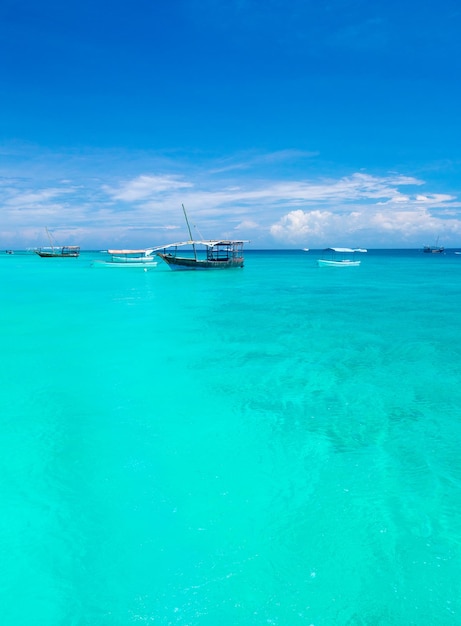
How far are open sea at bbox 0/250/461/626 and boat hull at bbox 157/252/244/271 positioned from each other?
39.1m

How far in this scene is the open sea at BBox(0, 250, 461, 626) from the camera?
4016 millimetres

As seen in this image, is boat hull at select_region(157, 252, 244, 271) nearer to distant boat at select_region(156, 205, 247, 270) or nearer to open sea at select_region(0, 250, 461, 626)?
distant boat at select_region(156, 205, 247, 270)

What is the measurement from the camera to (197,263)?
51.8 m

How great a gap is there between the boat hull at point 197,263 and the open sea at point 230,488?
1539 inches

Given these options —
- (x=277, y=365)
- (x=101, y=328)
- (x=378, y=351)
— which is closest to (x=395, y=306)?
(x=378, y=351)

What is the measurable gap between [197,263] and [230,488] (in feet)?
155

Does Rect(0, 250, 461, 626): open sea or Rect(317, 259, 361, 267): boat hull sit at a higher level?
Rect(317, 259, 361, 267): boat hull

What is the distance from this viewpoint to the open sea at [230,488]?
4.02 metres

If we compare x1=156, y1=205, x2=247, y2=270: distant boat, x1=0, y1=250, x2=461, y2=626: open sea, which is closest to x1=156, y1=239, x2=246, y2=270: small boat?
x1=156, y1=205, x2=247, y2=270: distant boat

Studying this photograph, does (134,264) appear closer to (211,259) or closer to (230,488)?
(211,259)

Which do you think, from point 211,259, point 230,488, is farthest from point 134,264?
point 230,488

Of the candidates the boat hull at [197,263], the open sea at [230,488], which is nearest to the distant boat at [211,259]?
the boat hull at [197,263]

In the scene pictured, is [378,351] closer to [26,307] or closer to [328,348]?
[328,348]

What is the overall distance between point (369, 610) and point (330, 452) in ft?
9.61
